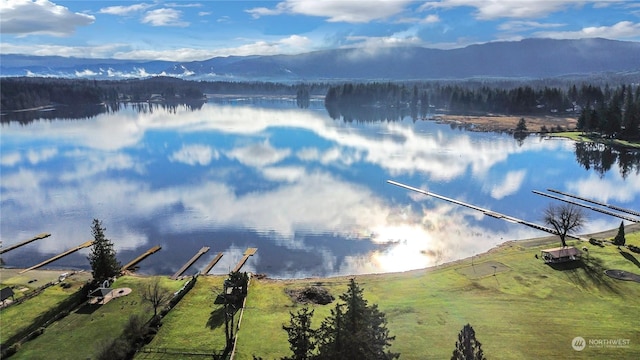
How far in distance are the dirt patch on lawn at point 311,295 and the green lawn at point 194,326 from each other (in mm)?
5630

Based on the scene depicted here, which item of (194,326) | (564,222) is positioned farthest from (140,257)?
(564,222)

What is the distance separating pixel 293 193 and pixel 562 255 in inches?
1468

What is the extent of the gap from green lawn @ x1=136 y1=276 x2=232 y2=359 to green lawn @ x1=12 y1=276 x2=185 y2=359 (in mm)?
2354

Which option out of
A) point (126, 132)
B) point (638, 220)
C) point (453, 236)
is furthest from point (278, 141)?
point (638, 220)

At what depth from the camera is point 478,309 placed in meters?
30.2

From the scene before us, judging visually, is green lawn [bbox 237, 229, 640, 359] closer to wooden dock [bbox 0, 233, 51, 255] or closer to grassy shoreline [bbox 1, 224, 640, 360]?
grassy shoreline [bbox 1, 224, 640, 360]

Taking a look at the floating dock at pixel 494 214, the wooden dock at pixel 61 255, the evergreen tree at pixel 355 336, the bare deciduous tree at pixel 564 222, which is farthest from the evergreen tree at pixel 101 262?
the floating dock at pixel 494 214

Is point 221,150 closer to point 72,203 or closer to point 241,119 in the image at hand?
point 72,203

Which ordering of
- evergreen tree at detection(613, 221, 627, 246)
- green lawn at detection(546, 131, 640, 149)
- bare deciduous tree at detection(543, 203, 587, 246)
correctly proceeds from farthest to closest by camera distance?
green lawn at detection(546, 131, 640, 149), bare deciduous tree at detection(543, 203, 587, 246), evergreen tree at detection(613, 221, 627, 246)

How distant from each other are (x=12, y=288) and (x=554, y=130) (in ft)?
426

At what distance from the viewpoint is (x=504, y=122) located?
14788 cm

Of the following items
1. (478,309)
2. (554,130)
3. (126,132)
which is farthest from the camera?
(126,132)

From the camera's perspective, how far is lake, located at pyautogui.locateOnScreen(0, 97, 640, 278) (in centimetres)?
4694

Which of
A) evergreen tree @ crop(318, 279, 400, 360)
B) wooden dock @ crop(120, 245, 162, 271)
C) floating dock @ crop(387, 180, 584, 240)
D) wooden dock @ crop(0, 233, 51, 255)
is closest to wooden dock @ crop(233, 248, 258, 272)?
wooden dock @ crop(120, 245, 162, 271)
